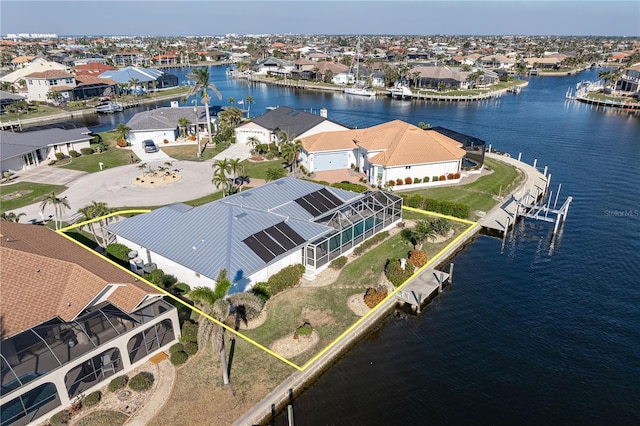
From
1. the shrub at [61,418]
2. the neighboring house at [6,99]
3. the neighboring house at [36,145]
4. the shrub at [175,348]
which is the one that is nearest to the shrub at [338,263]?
the shrub at [175,348]

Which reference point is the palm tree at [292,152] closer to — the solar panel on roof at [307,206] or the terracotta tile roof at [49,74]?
the solar panel on roof at [307,206]

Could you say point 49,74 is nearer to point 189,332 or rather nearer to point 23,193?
point 23,193

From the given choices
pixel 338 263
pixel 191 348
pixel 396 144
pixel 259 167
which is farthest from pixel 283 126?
pixel 191 348

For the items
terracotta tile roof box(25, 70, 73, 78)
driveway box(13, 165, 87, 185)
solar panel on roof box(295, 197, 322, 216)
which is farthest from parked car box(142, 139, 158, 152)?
terracotta tile roof box(25, 70, 73, 78)

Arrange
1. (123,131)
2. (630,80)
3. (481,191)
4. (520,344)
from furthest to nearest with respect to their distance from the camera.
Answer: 1. (630,80)
2. (123,131)
3. (481,191)
4. (520,344)

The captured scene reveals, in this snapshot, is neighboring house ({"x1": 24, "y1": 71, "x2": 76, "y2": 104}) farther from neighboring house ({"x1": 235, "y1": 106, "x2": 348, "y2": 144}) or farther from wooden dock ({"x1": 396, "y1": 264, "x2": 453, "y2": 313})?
wooden dock ({"x1": 396, "y1": 264, "x2": 453, "y2": 313})

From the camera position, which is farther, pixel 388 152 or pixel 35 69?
pixel 35 69
